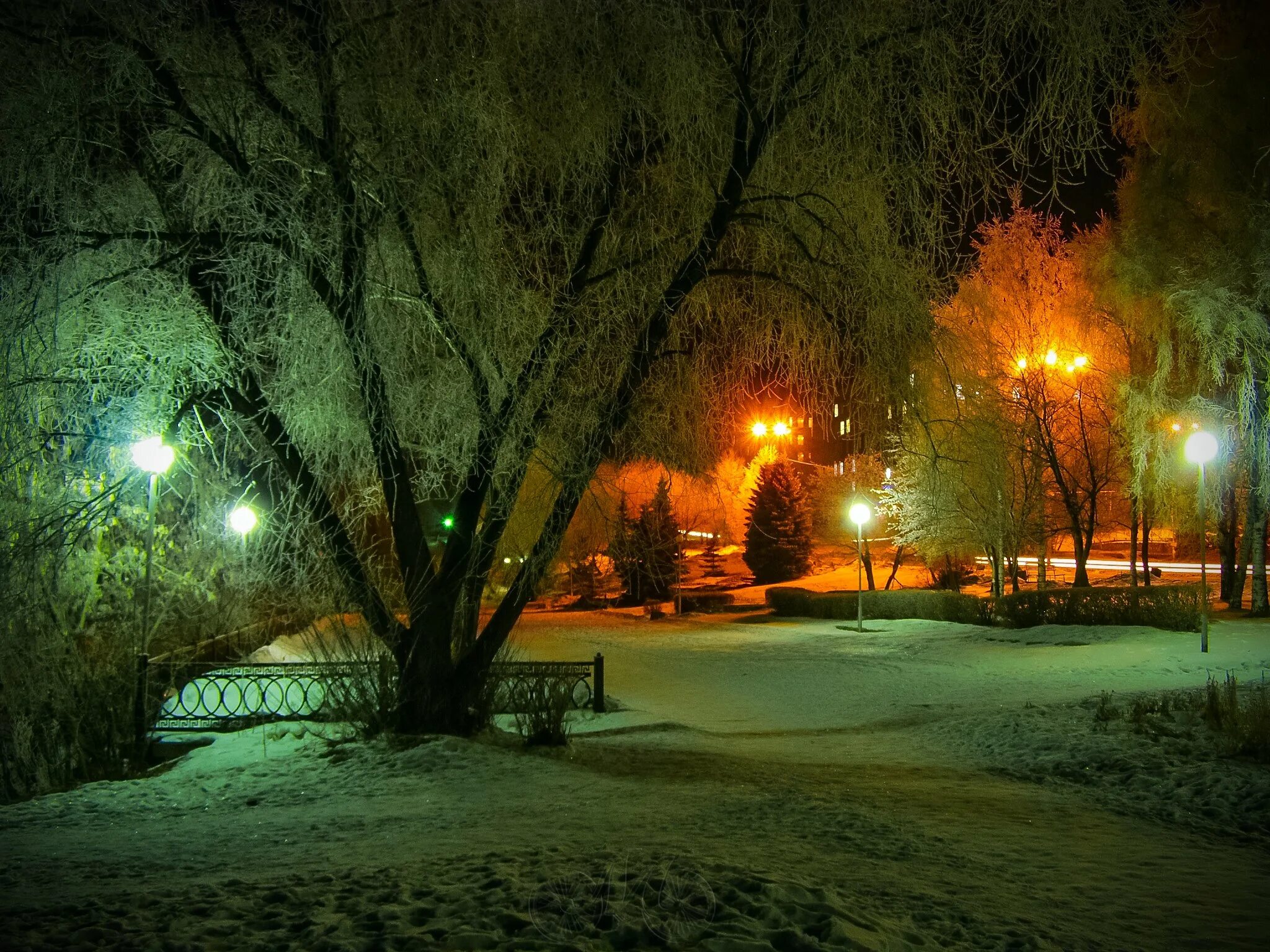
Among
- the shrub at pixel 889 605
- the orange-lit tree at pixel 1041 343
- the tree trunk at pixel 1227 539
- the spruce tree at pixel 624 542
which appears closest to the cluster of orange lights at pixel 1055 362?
the orange-lit tree at pixel 1041 343

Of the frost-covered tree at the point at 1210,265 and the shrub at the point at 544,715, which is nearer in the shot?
the shrub at the point at 544,715

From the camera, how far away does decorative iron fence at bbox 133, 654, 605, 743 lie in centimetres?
956

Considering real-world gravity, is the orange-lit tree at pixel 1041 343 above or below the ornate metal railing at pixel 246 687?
above

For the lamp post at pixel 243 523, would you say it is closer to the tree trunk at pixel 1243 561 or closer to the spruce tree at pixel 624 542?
the spruce tree at pixel 624 542

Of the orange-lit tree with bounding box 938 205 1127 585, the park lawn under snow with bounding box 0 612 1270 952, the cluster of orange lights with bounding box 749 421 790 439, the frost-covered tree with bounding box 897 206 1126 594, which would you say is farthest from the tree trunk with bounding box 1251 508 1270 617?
the park lawn under snow with bounding box 0 612 1270 952

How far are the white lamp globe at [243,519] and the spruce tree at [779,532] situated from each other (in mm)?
36462

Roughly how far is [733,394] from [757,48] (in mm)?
3595

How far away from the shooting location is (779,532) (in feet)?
155

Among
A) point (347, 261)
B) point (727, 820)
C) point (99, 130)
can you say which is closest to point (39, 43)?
point (99, 130)

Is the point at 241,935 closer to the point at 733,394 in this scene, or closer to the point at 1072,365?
the point at 733,394

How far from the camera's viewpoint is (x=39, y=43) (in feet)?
24.3

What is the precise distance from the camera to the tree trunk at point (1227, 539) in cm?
2627

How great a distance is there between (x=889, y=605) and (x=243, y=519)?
22.4 metres

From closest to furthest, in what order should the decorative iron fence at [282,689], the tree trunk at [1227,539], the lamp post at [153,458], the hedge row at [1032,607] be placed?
the lamp post at [153,458] → the decorative iron fence at [282,689] → the hedge row at [1032,607] → the tree trunk at [1227,539]
